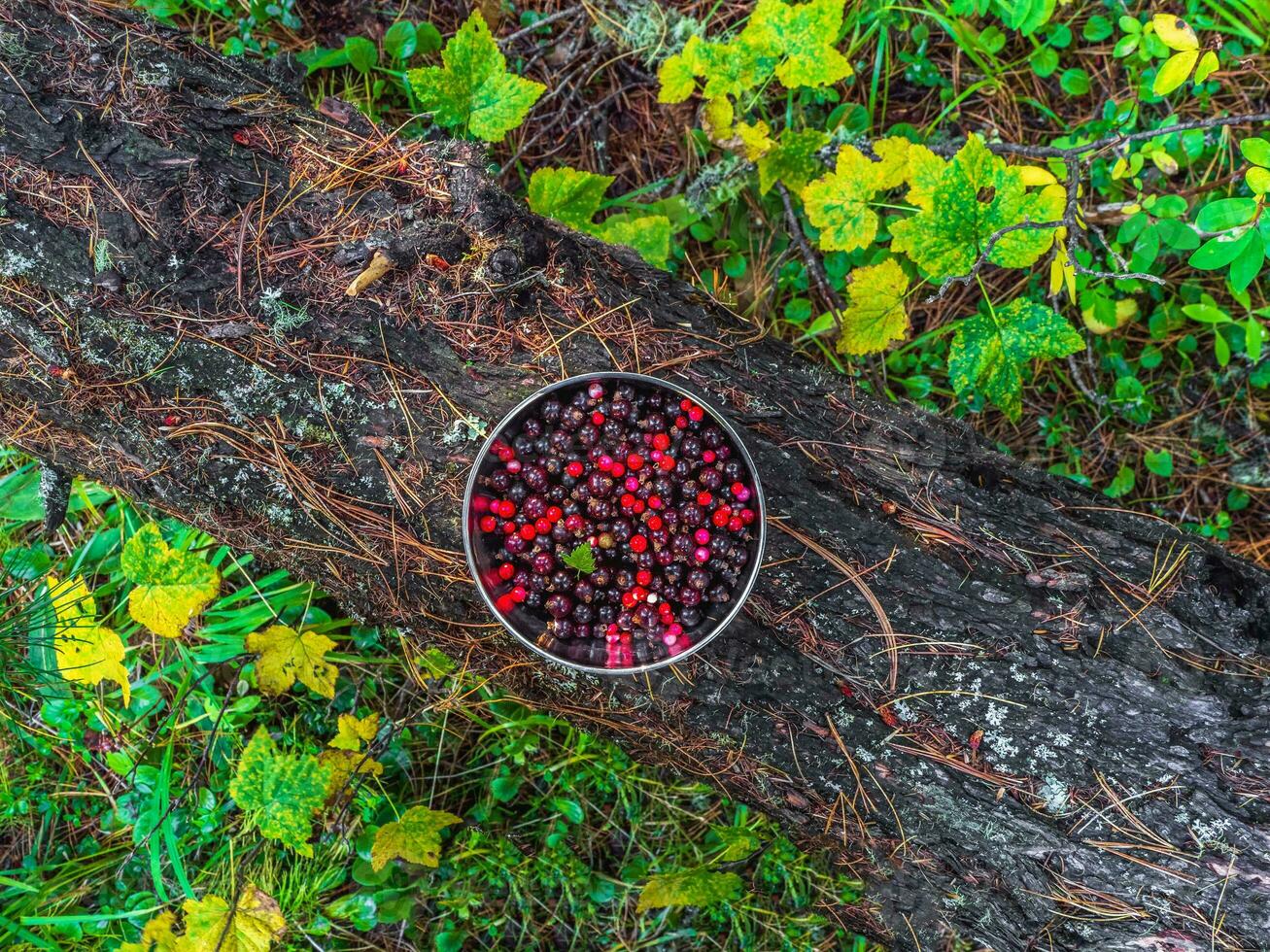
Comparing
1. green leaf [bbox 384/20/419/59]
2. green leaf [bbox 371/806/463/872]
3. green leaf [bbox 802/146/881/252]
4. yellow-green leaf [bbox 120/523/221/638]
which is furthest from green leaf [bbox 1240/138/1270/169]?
yellow-green leaf [bbox 120/523/221/638]

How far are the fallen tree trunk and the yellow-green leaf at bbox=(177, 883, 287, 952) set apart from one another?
1210 mm

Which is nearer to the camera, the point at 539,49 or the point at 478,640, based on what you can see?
the point at 478,640

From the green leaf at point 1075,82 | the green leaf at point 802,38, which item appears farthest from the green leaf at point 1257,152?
the green leaf at point 802,38

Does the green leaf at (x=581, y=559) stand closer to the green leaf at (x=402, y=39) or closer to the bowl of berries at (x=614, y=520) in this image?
the bowl of berries at (x=614, y=520)

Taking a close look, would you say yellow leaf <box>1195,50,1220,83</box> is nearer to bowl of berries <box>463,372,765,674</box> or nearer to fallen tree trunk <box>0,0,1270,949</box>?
fallen tree trunk <box>0,0,1270,949</box>

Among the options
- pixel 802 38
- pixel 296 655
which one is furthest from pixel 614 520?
pixel 802 38

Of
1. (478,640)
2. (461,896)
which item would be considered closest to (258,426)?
(478,640)

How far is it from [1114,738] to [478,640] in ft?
5.32

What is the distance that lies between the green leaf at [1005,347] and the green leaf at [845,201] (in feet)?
1.41

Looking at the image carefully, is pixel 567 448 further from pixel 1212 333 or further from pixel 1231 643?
pixel 1212 333

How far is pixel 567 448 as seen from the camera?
2006mm

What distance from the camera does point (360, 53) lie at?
106 inches

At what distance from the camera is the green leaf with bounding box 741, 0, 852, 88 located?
7.64 ft

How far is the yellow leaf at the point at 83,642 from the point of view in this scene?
2.40m
